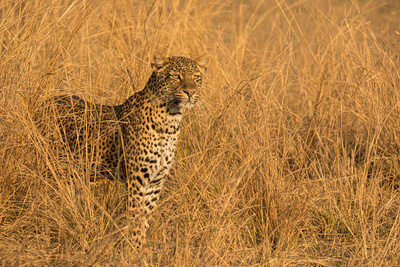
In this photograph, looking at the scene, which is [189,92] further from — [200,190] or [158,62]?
[200,190]

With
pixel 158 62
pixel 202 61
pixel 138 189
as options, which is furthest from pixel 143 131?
pixel 202 61

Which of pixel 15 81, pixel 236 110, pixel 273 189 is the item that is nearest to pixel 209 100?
pixel 236 110

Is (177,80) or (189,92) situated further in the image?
(177,80)

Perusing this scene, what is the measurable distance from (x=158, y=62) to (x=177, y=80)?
0.21 m

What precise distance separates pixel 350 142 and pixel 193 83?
2.36 metres

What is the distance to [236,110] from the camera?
5137 mm

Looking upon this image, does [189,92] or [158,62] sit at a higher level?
[158,62]

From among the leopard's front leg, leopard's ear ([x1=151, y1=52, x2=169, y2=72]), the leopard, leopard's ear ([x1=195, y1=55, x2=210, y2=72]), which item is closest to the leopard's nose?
Answer: the leopard

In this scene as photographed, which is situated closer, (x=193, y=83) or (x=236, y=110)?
(x=193, y=83)

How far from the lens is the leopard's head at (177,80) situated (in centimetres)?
433

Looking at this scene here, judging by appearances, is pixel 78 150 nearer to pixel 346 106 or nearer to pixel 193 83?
pixel 193 83

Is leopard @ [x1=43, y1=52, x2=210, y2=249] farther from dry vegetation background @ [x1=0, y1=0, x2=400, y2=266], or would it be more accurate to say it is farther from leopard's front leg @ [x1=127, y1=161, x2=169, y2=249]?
dry vegetation background @ [x1=0, y1=0, x2=400, y2=266]

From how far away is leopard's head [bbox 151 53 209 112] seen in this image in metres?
4.33

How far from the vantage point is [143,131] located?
4391 mm
